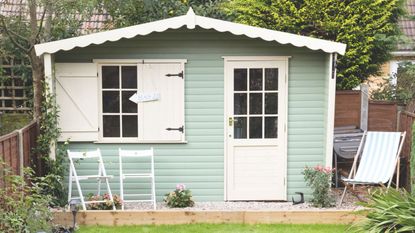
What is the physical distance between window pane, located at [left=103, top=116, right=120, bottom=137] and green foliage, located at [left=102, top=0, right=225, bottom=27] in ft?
10.2

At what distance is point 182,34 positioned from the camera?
23.4 feet

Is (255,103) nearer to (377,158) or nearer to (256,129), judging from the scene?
(256,129)

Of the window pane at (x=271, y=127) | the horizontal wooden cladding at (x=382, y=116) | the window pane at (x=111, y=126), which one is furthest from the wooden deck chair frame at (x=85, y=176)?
the horizontal wooden cladding at (x=382, y=116)

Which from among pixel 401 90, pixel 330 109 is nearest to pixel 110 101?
pixel 330 109

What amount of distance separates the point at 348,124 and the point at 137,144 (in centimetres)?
364

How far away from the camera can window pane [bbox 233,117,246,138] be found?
→ 7270 mm

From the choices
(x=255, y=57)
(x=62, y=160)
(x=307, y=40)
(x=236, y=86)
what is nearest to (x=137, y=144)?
(x=62, y=160)

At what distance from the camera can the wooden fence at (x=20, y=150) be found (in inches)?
221

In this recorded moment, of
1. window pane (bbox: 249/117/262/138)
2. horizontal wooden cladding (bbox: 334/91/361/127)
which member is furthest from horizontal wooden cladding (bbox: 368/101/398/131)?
window pane (bbox: 249/117/262/138)

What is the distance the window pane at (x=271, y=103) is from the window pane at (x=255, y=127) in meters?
0.18

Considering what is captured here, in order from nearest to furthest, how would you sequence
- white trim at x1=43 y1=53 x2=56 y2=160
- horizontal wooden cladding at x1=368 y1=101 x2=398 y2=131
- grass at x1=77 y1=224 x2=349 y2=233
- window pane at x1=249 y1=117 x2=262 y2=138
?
1. grass at x1=77 y1=224 x2=349 y2=233
2. white trim at x1=43 y1=53 x2=56 y2=160
3. window pane at x1=249 y1=117 x2=262 y2=138
4. horizontal wooden cladding at x1=368 y1=101 x2=398 y2=131

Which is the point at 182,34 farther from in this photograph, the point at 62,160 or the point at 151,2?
the point at 151,2

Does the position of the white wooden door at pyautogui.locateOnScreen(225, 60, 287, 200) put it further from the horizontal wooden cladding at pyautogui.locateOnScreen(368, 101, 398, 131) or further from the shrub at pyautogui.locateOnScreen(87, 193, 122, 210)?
the horizontal wooden cladding at pyautogui.locateOnScreen(368, 101, 398, 131)

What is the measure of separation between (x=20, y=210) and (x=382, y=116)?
19.5 ft
